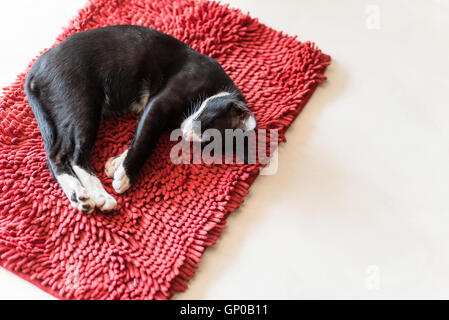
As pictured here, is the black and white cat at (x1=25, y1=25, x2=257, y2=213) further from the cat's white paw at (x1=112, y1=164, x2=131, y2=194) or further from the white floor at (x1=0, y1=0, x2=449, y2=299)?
the white floor at (x1=0, y1=0, x2=449, y2=299)

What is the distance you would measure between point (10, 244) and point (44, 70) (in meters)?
0.59

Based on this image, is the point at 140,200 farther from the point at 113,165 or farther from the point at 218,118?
the point at 218,118

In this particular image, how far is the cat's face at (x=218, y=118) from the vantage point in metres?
1.62

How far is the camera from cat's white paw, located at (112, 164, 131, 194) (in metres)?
1.59

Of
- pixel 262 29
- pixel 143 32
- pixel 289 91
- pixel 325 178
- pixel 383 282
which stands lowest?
pixel 383 282

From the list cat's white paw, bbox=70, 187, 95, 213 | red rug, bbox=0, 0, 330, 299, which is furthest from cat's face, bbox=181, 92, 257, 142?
cat's white paw, bbox=70, 187, 95, 213

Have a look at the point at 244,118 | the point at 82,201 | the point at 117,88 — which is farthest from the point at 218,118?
the point at 82,201

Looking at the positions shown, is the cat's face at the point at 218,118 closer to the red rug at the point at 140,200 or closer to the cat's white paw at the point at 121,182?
the red rug at the point at 140,200

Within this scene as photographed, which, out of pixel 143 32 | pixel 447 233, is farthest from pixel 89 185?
pixel 447 233

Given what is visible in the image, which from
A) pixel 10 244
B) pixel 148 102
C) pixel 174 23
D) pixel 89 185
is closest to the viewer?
pixel 10 244

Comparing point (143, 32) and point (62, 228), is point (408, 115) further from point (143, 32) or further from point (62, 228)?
point (62, 228)

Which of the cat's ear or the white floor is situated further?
the cat's ear

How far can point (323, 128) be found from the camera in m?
1.88

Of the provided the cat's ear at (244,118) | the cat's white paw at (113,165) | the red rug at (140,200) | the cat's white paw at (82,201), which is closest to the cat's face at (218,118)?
the cat's ear at (244,118)
